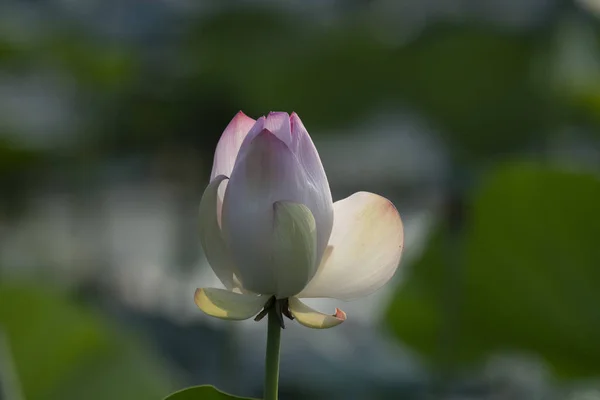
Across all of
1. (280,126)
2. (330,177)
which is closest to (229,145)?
(280,126)

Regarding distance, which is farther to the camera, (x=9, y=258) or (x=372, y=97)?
(x=9, y=258)

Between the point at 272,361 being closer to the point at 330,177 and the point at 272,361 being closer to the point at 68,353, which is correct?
the point at 68,353

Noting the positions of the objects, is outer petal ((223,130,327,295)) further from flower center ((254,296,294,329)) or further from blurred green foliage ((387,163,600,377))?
blurred green foliage ((387,163,600,377))

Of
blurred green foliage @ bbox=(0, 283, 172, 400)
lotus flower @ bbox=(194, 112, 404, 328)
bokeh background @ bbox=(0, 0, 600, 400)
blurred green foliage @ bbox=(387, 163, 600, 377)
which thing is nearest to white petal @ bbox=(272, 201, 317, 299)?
lotus flower @ bbox=(194, 112, 404, 328)

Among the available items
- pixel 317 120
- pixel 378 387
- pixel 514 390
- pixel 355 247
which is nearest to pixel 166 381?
pixel 378 387

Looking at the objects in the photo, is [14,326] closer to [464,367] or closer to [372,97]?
[464,367]

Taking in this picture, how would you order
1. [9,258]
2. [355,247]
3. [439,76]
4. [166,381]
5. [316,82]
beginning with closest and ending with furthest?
1. [355,247]
2. [166,381]
3. [439,76]
4. [316,82]
5. [9,258]
